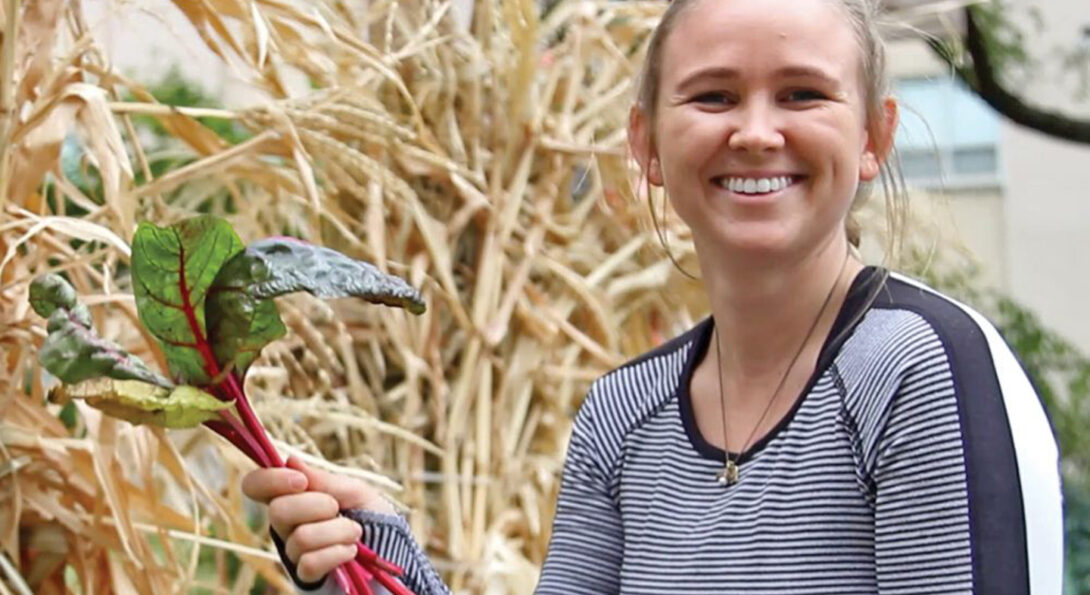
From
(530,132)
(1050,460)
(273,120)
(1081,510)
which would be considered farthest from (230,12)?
(1081,510)

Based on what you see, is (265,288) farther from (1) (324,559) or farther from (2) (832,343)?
(2) (832,343)

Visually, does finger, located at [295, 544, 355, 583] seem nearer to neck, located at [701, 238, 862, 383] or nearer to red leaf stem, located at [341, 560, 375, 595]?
red leaf stem, located at [341, 560, 375, 595]

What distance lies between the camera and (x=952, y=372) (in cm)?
79

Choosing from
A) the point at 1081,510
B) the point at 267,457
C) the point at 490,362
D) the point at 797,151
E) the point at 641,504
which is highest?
the point at 797,151

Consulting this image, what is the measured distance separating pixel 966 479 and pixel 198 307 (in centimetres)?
37

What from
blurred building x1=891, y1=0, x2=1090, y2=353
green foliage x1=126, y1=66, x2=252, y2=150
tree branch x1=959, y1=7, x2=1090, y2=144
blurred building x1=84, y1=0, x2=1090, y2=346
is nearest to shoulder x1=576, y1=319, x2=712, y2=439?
green foliage x1=126, y1=66, x2=252, y2=150

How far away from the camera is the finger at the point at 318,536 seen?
82 centimetres

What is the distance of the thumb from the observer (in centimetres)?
84

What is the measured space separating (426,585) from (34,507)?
0.30 metres

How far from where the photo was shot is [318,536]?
2.71 feet

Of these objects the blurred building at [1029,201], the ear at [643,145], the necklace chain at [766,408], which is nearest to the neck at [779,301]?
the necklace chain at [766,408]

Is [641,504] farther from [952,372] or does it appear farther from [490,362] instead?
[490,362]

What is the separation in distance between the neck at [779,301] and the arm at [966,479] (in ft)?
0.40

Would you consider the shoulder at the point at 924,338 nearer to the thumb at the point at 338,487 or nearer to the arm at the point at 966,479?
the arm at the point at 966,479
